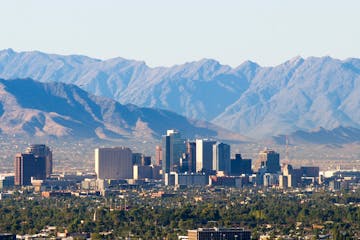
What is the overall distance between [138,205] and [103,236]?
5215 centimetres

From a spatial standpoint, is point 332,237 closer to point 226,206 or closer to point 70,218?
point 70,218

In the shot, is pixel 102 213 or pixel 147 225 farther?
pixel 102 213

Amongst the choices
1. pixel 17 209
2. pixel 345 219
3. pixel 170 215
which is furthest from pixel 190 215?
pixel 17 209

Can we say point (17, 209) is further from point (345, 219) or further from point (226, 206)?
point (345, 219)

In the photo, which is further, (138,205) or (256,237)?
(138,205)

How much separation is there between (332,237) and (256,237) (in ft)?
21.1

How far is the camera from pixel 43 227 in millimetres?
158750

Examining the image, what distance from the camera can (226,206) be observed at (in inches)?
7662

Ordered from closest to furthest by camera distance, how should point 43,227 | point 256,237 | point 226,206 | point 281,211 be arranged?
point 256,237, point 43,227, point 281,211, point 226,206

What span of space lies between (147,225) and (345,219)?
20.1m

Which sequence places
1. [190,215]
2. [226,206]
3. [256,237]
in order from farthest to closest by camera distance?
[226,206]
[190,215]
[256,237]

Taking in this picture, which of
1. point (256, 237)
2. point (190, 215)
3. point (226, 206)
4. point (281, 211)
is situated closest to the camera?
point (256, 237)

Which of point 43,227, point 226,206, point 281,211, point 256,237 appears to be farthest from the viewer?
point 226,206

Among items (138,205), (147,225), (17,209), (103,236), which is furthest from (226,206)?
(103,236)
